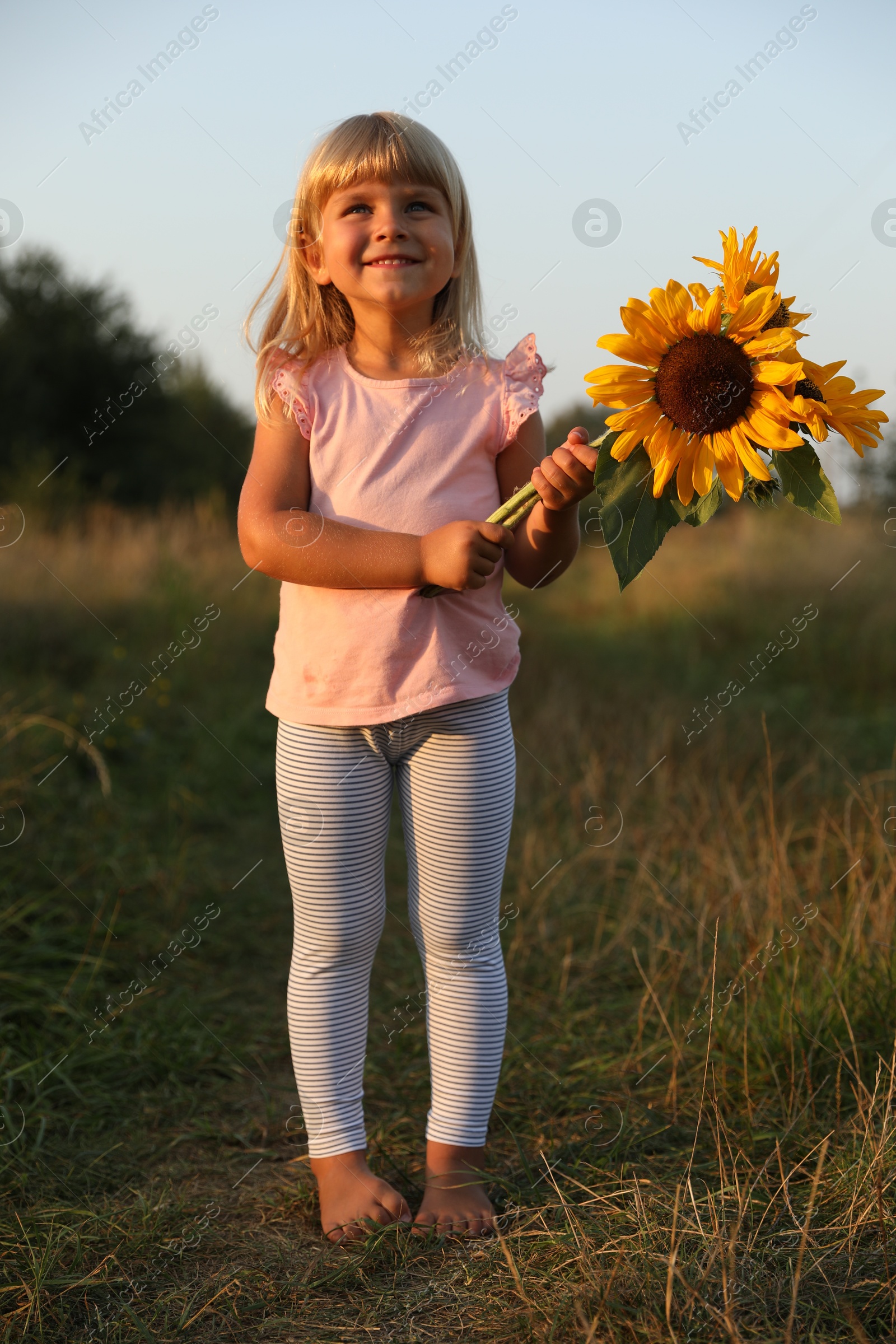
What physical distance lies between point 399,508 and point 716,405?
0.55 meters

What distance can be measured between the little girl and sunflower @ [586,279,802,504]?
24cm

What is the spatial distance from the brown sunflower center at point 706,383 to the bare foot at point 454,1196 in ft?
4.14

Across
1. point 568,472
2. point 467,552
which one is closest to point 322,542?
point 467,552

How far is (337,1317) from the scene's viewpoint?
1.52 meters

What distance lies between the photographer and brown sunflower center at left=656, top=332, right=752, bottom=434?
4.36 feet

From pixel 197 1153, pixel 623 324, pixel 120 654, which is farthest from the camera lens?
pixel 120 654

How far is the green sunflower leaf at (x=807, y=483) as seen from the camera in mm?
1352

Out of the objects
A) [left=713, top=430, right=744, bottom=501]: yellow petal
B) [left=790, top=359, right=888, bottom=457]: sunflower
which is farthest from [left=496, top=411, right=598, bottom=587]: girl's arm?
[left=790, top=359, right=888, bottom=457]: sunflower

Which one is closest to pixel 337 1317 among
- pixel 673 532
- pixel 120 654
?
pixel 120 654

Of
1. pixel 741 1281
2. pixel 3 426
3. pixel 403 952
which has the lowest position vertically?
pixel 403 952

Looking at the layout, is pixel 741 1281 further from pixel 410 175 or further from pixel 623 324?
pixel 410 175

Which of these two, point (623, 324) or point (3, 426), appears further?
point (3, 426)

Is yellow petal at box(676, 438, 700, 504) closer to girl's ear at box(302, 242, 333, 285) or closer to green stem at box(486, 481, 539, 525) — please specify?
green stem at box(486, 481, 539, 525)

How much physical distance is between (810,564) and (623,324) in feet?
24.2
